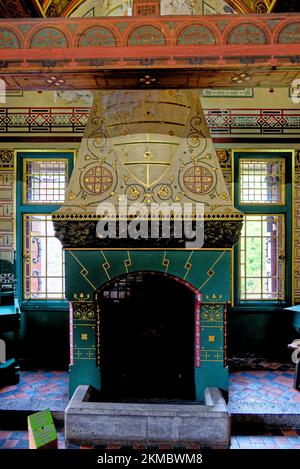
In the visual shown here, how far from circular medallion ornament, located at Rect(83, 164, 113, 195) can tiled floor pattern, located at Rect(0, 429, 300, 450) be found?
112 inches

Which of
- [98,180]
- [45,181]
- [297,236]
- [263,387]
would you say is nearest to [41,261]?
[45,181]

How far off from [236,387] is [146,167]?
125 inches

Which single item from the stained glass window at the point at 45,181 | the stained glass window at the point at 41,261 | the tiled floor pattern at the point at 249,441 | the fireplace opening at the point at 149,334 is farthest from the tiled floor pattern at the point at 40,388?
the stained glass window at the point at 45,181

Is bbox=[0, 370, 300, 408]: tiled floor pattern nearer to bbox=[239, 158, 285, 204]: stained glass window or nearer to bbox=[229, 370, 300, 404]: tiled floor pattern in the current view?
bbox=[229, 370, 300, 404]: tiled floor pattern

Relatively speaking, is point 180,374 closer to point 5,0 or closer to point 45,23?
point 45,23

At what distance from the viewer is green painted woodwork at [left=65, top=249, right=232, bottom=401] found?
434cm

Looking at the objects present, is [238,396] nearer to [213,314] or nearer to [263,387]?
[263,387]

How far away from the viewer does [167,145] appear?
4.42 meters

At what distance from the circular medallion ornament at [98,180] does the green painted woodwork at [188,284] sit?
76 centimetres

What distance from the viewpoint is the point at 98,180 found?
14.5ft

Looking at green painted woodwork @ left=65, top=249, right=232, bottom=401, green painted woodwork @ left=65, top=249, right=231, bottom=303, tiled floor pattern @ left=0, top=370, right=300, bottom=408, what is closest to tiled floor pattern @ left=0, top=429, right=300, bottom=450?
tiled floor pattern @ left=0, top=370, right=300, bottom=408

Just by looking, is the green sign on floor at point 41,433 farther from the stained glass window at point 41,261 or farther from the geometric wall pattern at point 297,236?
the geometric wall pattern at point 297,236

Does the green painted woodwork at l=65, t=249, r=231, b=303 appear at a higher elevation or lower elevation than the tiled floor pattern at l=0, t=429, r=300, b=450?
higher
